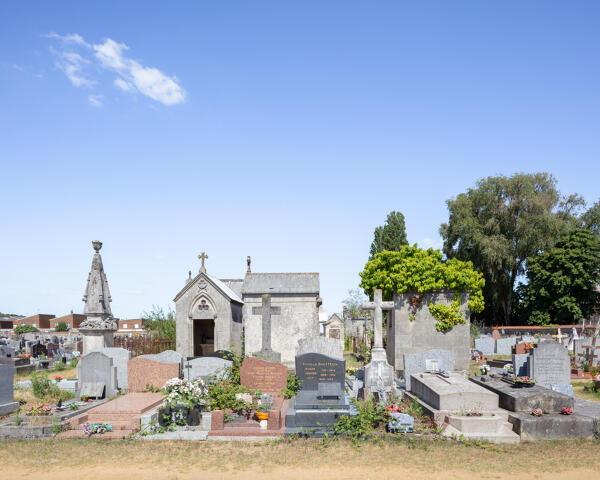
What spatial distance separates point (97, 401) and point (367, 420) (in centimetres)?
766

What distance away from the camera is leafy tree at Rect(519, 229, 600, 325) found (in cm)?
3216

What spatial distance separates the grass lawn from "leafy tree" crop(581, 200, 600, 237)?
3383 cm

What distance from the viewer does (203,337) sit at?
2986 cm

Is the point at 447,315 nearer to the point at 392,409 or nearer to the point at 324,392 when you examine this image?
the point at 324,392

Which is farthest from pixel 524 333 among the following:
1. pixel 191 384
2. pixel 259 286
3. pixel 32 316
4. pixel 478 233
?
pixel 32 316

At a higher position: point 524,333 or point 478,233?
point 478,233

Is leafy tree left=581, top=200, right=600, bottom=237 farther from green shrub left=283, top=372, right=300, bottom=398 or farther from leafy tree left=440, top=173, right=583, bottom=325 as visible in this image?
green shrub left=283, top=372, right=300, bottom=398

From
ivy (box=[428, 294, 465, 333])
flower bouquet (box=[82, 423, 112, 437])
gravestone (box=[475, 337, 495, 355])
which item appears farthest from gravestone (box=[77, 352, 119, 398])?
gravestone (box=[475, 337, 495, 355])

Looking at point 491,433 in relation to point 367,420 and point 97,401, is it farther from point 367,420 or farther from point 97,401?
point 97,401

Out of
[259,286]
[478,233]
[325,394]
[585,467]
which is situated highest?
[478,233]

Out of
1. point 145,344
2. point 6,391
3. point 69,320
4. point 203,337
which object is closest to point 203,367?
point 6,391

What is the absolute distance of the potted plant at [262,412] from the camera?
10344 mm

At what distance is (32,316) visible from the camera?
207 feet

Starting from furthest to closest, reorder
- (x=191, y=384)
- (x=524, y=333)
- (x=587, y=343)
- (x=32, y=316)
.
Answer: (x=32, y=316), (x=524, y=333), (x=587, y=343), (x=191, y=384)
